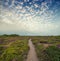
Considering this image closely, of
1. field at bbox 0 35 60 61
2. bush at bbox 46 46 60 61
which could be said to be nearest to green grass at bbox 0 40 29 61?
field at bbox 0 35 60 61

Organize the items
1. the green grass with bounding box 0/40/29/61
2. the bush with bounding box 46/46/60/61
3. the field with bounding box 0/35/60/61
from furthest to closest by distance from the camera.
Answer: the field with bounding box 0/35/60/61
the green grass with bounding box 0/40/29/61
the bush with bounding box 46/46/60/61

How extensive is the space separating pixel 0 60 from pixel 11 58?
1.19m

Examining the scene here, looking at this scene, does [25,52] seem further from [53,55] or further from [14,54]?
[53,55]

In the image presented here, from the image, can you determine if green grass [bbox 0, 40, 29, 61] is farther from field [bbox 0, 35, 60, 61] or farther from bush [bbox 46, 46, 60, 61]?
bush [bbox 46, 46, 60, 61]

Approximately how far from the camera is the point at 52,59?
57.5 ft

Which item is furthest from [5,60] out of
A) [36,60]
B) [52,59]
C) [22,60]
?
[52,59]

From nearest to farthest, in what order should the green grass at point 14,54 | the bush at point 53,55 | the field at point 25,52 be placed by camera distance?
the bush at point 53,55, the green grass at point 14,54, the field at point 25,52

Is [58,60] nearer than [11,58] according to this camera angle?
Yes

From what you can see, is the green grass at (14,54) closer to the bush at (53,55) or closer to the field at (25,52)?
the field at (25,52)

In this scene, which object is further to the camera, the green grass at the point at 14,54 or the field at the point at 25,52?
the field at the point at 25,52

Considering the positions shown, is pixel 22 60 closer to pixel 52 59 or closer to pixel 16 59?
pixel 16 59

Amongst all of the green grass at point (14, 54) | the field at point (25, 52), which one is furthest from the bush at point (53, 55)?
the green grass at point (14, 54)

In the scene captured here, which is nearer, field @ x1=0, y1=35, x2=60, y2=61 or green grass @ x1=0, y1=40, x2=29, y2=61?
green grass @ x1=0, y1=40, x2=29, y2=61

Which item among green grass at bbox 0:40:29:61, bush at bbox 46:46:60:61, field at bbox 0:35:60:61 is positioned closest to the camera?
bush at bbox 46:46:60:61
